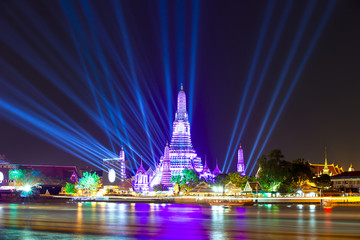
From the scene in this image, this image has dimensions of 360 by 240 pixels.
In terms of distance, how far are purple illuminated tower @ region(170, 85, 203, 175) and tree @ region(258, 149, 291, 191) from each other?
102ft

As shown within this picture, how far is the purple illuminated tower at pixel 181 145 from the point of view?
10356 cm

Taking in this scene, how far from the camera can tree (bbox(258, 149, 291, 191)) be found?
7181 centimetres

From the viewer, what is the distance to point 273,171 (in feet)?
235

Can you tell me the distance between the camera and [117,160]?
135 meters

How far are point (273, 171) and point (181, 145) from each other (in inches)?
1493

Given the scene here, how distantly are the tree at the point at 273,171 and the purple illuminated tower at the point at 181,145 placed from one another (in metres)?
31.0

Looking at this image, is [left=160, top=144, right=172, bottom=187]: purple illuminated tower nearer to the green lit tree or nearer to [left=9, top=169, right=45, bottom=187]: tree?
the green lit tree

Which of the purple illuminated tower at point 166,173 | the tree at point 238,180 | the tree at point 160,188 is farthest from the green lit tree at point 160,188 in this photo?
the tree at point 238,180

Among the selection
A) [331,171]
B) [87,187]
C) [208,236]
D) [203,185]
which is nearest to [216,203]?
[203,185]

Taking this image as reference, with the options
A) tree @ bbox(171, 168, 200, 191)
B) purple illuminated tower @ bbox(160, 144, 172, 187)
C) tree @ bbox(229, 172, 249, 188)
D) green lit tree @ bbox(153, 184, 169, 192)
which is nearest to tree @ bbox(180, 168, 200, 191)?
tree @ bbox(171, 168, 200, 191)

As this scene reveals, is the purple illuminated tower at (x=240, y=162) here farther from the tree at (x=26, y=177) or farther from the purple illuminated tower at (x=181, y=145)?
the tree at (x=26, y=177)

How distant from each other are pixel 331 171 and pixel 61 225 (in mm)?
112521

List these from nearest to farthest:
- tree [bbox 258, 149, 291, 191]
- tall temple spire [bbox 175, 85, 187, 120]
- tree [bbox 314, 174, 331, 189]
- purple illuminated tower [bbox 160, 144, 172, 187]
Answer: tree [bbox 258, 149, 291, 191] < tree [bbox 314, 174, 331, 189] < purple illuminated tower [bbox 160, 144, 172, 187] < tall temple spire [bbox 175, 85, 187, 120]

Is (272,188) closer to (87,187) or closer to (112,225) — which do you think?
(87,187)
